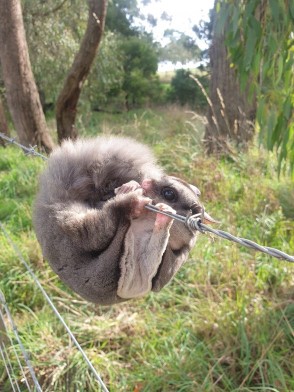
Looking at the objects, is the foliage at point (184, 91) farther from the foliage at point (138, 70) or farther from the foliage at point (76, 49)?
the foliage at point (76, 49)

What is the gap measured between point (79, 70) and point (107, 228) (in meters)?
6.38

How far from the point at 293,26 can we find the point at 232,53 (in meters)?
0.40

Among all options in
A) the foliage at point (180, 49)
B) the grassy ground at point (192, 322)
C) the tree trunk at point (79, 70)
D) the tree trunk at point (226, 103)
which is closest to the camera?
the grassy ground at point (192, 322)

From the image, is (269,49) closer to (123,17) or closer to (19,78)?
(19,78)

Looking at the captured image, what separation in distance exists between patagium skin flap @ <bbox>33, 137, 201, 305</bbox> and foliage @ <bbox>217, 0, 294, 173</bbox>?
1.24m

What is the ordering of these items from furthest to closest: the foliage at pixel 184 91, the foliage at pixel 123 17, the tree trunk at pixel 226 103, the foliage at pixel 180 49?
1. the foliage at pixel 180 49
2. the foliage at pixel 184 91
3. the foliage at pixel 123 17
4. the tree trunk at pixel 226 103

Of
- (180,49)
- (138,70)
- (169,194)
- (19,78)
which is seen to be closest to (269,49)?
(169,194)

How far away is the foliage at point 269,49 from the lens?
2.29m

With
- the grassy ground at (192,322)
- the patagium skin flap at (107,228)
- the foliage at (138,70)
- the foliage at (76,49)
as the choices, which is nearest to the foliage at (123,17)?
the foliage at (76,49)

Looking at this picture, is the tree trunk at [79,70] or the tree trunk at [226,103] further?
the tree trunk at [79,70]

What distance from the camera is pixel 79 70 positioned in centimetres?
716

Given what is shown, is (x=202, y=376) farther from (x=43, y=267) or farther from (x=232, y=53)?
(x=232, y=53)

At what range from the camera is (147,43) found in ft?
66.1

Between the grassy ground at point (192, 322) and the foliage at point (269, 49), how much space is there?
2.73 feet
